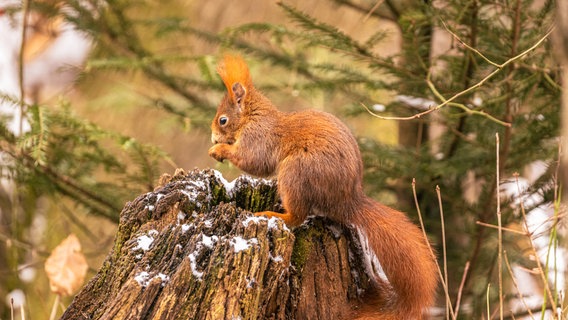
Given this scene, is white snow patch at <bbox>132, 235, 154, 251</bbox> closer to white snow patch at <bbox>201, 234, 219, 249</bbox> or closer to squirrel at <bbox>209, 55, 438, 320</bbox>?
white snow patch at <bbox>201, 234, 219, 249</bbox>

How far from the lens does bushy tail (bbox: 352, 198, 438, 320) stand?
2141 millimetres

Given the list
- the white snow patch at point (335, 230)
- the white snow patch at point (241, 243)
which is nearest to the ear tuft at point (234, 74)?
the white snow patch at point (335, 230)

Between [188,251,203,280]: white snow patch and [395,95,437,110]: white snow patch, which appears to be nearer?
[188,251,203,280]: white snow patch

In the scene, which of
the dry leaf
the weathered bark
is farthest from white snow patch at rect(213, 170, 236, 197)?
the dry leaf

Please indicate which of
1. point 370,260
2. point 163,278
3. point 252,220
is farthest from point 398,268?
point 163,278

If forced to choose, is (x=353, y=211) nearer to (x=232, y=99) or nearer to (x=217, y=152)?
(x=217, y=152)

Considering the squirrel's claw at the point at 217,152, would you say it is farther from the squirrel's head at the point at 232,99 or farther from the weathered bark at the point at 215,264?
the weathered bark at the point at 215,264

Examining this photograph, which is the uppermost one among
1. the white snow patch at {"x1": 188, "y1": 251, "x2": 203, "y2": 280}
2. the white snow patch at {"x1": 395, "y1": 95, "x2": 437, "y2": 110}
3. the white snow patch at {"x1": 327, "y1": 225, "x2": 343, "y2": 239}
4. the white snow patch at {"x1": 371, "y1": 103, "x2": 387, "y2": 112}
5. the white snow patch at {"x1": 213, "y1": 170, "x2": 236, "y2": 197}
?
the white snow patch at {"x1": 395, "y1": 95, "x2": 437, "y2": 110}

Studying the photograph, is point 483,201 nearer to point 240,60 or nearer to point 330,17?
point 240,60

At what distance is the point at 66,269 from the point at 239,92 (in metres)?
0.92

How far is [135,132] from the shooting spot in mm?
5535


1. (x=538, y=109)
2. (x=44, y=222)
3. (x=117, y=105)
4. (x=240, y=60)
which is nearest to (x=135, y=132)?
(x=44, y=222)

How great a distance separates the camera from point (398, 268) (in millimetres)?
2162

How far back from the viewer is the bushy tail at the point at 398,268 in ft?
7.02
